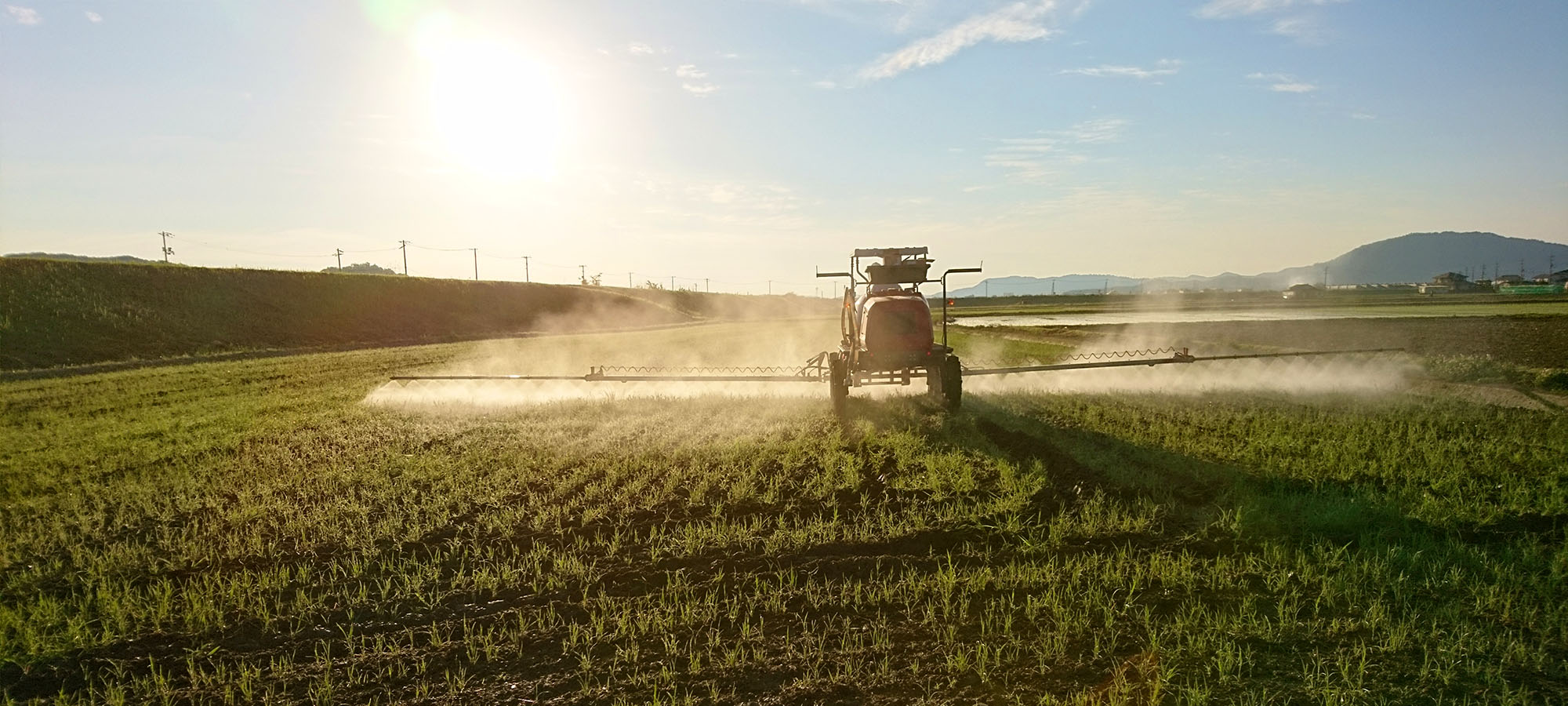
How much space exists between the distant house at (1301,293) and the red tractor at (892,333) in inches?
3396

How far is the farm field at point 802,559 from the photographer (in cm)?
543

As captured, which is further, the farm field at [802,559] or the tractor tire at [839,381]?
the tractor tire at [839,381]

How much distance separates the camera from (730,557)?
25.3 ft

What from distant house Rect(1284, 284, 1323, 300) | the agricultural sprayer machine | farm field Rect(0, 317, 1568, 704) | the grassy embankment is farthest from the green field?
the grassy embankment

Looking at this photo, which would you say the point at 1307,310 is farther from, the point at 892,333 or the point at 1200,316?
the point at 892,333

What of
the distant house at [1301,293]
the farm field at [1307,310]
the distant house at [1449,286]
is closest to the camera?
the farm field at [1307,310]

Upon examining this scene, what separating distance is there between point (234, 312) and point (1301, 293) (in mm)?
109604

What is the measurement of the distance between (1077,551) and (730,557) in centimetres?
357

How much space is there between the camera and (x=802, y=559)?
7.66 m

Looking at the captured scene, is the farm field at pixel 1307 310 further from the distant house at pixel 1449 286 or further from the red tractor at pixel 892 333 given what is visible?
the distant house at pixel 1449 286

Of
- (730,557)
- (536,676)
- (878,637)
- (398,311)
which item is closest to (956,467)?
(730,557)

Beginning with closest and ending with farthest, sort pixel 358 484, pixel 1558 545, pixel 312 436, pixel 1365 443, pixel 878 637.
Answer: pixel 878 637
pixel 1558 545
pixel 358 484
pixel 1365 443
pixel 312 436

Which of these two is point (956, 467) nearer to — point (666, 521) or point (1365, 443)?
point (666, 521)

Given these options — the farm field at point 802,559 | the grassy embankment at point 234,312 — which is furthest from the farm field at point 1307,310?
the grassy embankment at point 234,312
